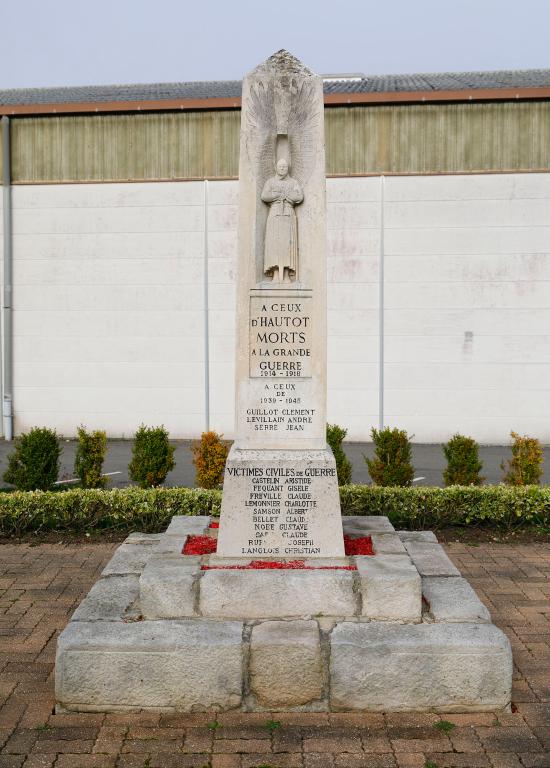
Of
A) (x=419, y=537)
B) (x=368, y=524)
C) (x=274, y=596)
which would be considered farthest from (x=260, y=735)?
(x=419, y=537)

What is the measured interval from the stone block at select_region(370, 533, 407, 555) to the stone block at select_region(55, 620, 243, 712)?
5.20 ft

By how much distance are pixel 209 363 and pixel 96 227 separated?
3923 mm

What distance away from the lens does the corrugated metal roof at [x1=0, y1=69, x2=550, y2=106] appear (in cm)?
1997

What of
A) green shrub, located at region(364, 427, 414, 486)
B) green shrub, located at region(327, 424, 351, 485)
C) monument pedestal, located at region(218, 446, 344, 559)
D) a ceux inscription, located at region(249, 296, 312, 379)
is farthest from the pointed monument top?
green shrub, located at region(364, 427, 414, 486)

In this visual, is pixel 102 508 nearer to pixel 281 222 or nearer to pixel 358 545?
pixel 358 545

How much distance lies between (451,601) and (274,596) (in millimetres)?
1208

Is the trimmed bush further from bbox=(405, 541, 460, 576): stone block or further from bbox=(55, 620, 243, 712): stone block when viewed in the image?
bbox=(55, 620, 243, 712): stone block

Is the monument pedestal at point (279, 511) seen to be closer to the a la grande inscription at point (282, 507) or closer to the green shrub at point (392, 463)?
the a la grande inscription at point (282, 507)

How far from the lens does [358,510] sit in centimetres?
932

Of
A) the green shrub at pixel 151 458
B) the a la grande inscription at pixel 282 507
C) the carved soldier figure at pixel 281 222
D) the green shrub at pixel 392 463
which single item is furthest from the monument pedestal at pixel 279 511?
the green shrub at pixel 151 458

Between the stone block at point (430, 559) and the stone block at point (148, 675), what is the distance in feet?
6.26

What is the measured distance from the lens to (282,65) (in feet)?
19.3

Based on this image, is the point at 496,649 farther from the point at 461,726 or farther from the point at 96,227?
the point at 96,227

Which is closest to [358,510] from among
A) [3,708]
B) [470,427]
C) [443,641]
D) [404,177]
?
[443,641]
